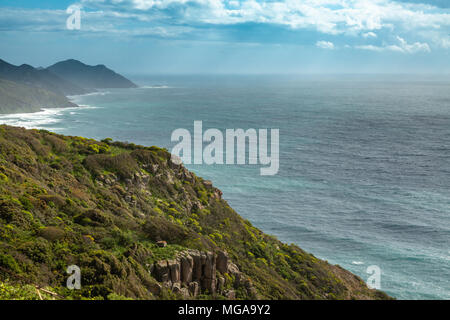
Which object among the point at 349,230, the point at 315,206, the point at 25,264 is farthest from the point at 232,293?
the point at 315,206

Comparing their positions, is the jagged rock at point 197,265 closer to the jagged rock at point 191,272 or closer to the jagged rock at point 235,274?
the jagged rock at point 191,272

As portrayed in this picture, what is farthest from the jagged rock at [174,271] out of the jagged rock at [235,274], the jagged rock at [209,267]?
the jagged rock at [235,274]

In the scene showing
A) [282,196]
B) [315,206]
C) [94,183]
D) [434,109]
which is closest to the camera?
[94,183]

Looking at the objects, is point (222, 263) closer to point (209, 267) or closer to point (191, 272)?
point (209, 267)

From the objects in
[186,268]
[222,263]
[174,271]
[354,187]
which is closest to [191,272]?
[186,268]

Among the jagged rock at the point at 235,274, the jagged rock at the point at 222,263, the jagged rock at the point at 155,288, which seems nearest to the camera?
the jagged rock at the point at 155,288
